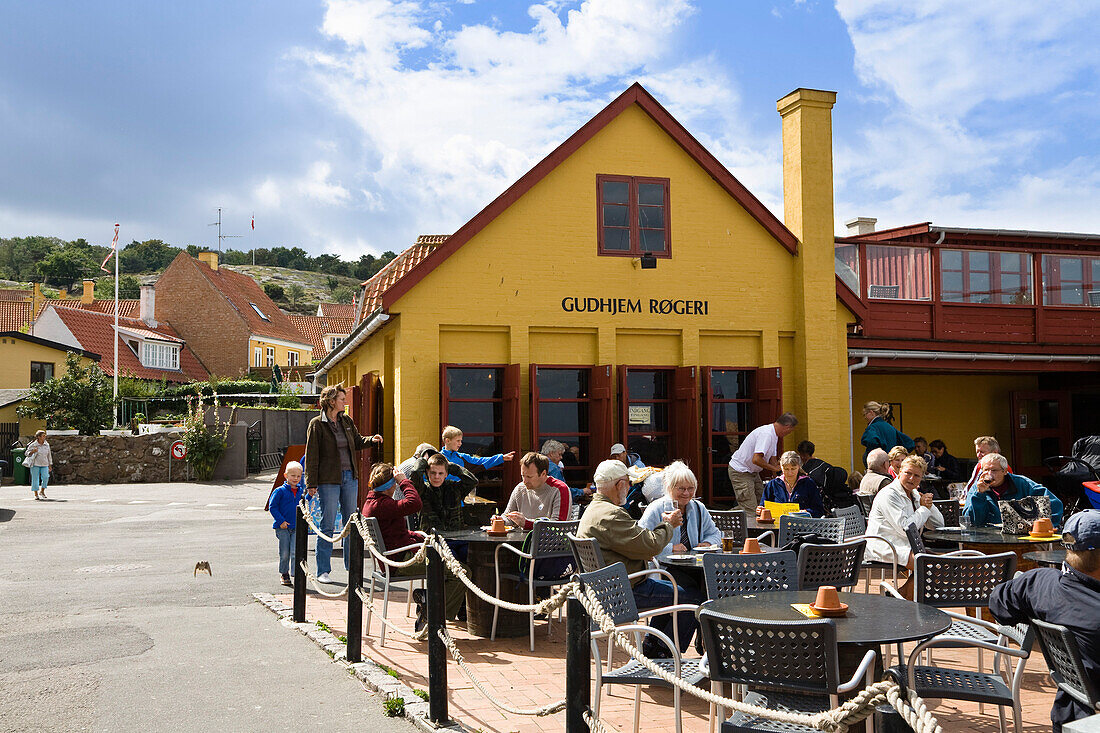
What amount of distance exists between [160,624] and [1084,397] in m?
16.9

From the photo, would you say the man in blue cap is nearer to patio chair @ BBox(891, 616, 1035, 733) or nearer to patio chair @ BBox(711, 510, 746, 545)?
patio chair @ BBox(891, 616, 1035, 733)

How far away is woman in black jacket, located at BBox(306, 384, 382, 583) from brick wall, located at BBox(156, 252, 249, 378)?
49435mm

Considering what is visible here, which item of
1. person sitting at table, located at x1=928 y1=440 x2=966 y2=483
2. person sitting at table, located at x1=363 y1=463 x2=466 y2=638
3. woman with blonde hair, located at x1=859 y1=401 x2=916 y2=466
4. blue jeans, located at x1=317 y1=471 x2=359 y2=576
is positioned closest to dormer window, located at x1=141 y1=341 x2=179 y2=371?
blue jeans, located at x1=317 y1=471 x2=359 y2=576

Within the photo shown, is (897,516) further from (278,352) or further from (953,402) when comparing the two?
(278,352)

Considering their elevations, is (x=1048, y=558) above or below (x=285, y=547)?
above

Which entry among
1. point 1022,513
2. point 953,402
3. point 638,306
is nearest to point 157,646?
point 1022,513

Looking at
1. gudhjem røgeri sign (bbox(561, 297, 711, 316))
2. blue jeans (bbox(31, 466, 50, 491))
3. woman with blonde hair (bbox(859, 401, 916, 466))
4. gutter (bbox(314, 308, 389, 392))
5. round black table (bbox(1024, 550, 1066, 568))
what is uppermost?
gudhjem røgeri sign (bbox(561, 297, 711, 316))

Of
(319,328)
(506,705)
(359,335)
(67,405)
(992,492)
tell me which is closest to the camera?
(506,705)

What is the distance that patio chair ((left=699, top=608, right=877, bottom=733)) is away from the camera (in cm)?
371

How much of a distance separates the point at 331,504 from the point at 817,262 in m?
7.86

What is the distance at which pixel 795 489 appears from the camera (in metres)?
9.89

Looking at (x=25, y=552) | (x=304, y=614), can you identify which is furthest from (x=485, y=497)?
(x=25, y=552)

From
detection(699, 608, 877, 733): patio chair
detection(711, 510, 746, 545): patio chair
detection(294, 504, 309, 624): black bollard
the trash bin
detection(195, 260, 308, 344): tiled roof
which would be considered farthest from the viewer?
detection(195, 260, 308, 344): tiled roof

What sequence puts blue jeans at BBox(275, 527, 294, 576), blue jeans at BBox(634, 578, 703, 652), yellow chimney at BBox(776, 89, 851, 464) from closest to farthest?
blue jeans at BBox(634, 578, 703, 652), blue jeans at BBox(275, 527, 294, 576), yellow chimney at BBox(776, 89, 851, 464)
